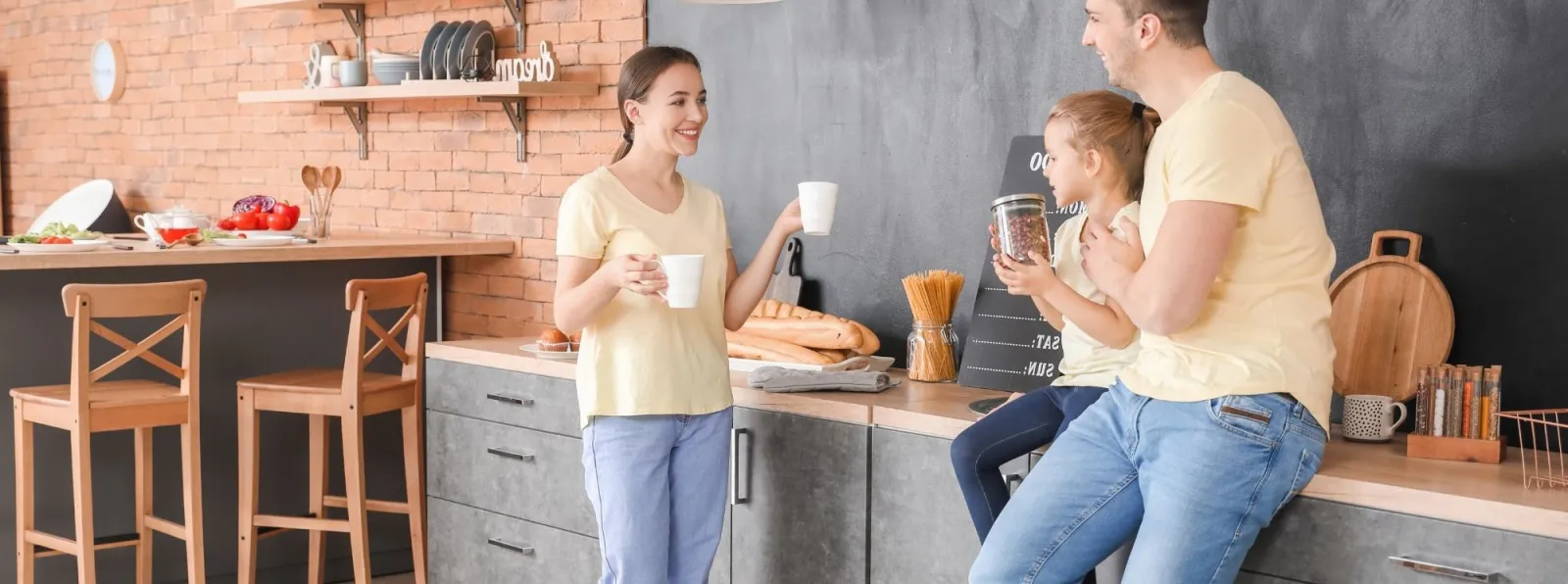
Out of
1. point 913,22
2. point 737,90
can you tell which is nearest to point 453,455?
point 737,90

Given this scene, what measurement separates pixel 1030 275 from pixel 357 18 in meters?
3.54

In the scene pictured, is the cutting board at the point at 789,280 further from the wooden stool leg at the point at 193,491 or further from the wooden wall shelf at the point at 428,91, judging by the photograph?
the wooden stool leg at the point at 193,491

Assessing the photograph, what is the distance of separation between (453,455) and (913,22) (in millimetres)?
1581

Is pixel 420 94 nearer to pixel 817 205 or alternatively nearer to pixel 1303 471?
pixel 817 205

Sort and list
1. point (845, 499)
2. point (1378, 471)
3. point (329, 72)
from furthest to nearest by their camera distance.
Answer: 1. point (329, 72)
2. point (845, 499)
3. point (1378, 471)

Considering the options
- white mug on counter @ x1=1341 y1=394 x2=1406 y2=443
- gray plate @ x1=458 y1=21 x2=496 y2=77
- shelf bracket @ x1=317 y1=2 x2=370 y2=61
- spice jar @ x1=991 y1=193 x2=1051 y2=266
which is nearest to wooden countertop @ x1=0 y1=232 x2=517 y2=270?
gray plate @ x1=458 y1=21 x2=496 y2=77

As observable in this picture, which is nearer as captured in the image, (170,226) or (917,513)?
(917,513)

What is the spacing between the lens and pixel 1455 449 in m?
2.33

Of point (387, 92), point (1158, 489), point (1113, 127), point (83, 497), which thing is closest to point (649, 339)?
point (1113, 127)

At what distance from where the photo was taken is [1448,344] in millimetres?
2539

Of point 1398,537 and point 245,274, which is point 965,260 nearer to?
point 1398,537

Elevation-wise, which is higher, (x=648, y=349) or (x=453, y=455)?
(x=648, y=349)

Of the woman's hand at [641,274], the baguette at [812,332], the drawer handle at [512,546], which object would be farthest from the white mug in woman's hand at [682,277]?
the drawer handle at [512,546]

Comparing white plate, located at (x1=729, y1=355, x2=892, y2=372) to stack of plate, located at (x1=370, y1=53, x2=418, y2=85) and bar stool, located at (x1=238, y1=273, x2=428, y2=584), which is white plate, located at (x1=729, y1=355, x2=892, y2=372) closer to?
bar stool, located at (x1=238, y1=273, x2=428, y2=584)
